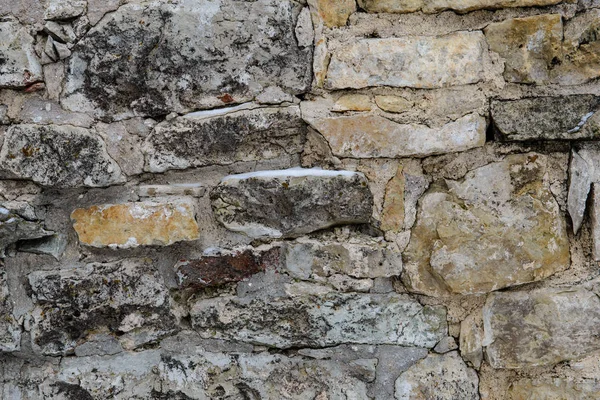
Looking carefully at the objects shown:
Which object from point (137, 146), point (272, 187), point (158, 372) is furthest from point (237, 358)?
point (137, 146)

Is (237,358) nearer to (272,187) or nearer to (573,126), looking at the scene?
(272,187)

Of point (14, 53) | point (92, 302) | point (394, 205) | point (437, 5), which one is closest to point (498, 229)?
point (394, 205)

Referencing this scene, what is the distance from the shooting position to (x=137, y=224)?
1.15 m

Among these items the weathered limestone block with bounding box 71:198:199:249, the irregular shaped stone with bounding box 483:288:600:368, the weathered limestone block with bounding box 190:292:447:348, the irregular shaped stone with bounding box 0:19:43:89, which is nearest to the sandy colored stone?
the weathered limestone block with bounding box 190:292:447:348

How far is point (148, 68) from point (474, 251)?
745 mm

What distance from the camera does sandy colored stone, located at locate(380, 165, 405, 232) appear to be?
3.83 ft

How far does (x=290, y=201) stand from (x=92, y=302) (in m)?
0.46

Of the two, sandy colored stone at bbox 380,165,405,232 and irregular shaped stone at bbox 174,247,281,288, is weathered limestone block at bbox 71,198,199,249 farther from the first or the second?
sandy colored stone at bbox 380,165,405,232

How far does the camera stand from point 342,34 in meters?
1.14

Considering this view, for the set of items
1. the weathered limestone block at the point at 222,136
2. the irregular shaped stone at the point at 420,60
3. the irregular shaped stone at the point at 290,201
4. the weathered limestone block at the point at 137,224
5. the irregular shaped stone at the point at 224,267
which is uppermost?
the irregular shaped stone at the point at 420,60

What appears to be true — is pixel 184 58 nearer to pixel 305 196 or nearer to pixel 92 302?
pixel 305 196

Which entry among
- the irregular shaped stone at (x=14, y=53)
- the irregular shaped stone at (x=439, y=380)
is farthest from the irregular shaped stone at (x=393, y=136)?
the irregular shaped stone at (x=14, y=53)

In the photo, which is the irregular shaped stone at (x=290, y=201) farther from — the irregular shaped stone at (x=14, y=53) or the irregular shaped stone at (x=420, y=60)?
the irregular shaped stone at (x=14, y=53)

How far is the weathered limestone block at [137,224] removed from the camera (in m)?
1.15
